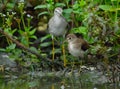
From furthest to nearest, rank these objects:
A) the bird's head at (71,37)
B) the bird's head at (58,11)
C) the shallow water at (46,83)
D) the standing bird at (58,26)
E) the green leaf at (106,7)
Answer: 1. the standing bird at (58,26)
2. the bird's head at (58,11)
3. the bird's head at (71,37)
4. the green leaf at (106,7)
5. the shallow water at (46,83)

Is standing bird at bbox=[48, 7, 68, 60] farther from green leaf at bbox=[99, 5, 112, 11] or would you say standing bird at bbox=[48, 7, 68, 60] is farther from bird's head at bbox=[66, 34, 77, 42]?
green leaf at bbox=[99, 5, 112, 11]

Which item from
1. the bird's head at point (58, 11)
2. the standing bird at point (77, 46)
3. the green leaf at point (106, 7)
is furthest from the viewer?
the bird's head at point (58, 11)

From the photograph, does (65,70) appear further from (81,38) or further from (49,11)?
(49,11)

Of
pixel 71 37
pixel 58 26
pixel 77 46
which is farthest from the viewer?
pixel 58 26

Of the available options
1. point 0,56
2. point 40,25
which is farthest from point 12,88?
point 40,25

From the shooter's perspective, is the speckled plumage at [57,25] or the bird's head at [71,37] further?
the speckled plumage at [57,25]

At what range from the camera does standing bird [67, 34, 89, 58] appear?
8219 mm

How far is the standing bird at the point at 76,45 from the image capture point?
822cm

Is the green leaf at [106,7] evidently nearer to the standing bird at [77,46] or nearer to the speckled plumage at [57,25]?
the standing bird at [77,46]

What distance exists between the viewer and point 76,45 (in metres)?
8.34

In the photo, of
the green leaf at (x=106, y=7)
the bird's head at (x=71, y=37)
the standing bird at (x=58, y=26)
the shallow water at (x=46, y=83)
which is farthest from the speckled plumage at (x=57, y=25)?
the green leaf at (x=106, y=7)

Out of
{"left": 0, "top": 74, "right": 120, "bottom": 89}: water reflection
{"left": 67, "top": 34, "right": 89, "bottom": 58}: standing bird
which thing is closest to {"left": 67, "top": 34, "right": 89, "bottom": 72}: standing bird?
{"left": 67, "top": 34, "right": 89, "bottom": 58}: standing bird

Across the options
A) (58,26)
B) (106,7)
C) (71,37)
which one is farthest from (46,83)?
(106,7)

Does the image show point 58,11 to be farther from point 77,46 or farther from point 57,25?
point 77,46
